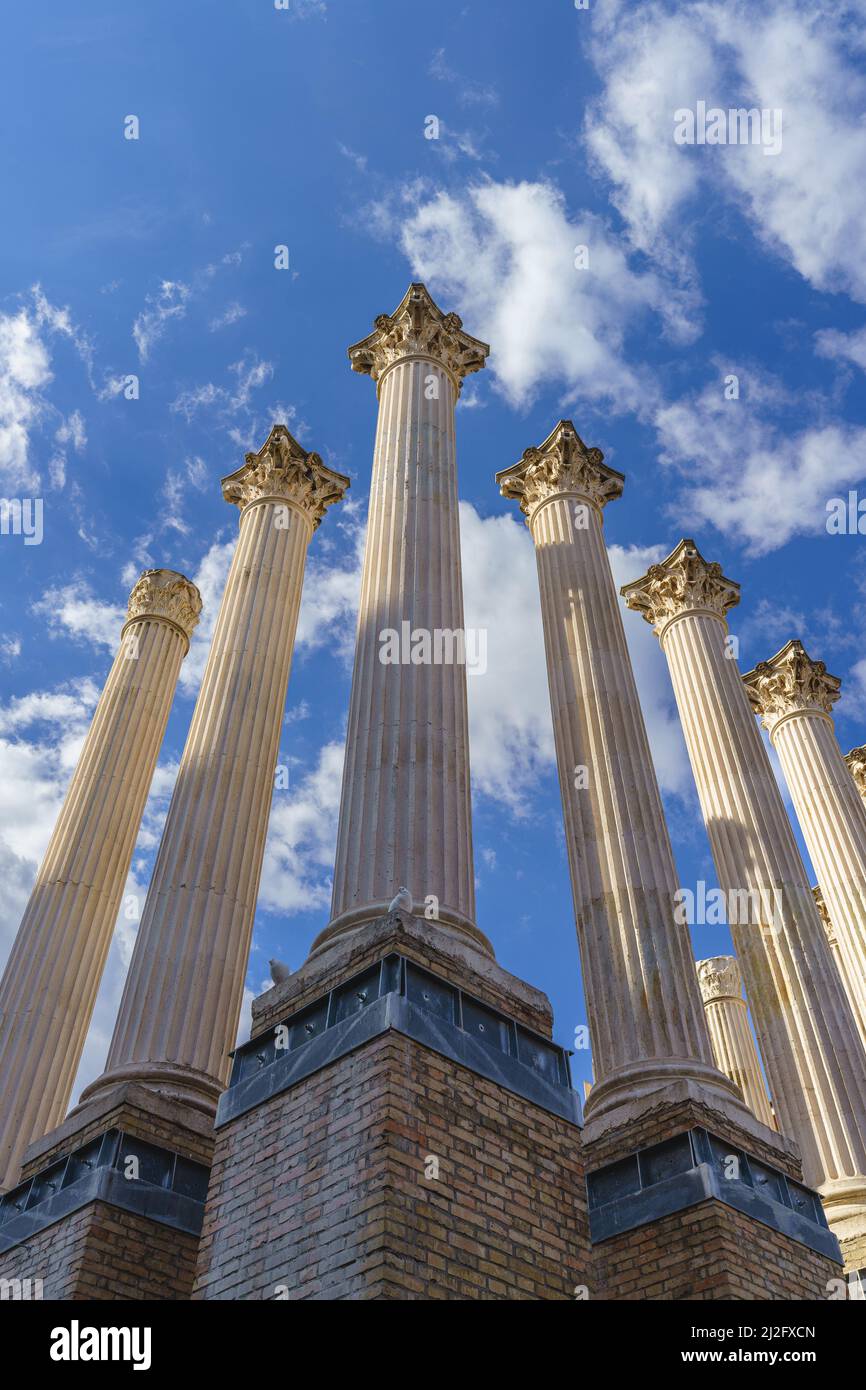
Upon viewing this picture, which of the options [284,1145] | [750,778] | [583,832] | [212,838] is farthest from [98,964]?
[750,778]

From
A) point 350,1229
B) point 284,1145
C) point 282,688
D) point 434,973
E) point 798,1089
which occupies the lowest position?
point 350,1229

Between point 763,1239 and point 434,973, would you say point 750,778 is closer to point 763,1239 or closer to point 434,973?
point 763,1239

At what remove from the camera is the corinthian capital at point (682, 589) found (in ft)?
88.9

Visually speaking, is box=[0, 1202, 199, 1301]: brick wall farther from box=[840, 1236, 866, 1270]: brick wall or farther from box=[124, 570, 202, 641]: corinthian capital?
box=[124, 570, 202, 641]: corinthian capital

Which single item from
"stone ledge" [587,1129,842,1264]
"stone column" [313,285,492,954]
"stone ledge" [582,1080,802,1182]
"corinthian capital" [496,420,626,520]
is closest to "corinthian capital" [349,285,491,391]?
"stone column" [313,285,492,954]

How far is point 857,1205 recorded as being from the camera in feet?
55.8

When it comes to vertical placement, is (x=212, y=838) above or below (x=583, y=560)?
below

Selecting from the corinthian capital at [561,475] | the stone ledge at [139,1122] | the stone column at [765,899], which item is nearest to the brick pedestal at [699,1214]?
the stone column at [765,899]

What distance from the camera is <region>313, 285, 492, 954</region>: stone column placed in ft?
42.1

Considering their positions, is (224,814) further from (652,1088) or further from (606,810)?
(652,1088)

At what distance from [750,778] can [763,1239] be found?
474 inches

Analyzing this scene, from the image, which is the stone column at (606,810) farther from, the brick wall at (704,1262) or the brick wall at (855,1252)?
the brick wall at (855,1252)

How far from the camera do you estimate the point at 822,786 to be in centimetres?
2752
